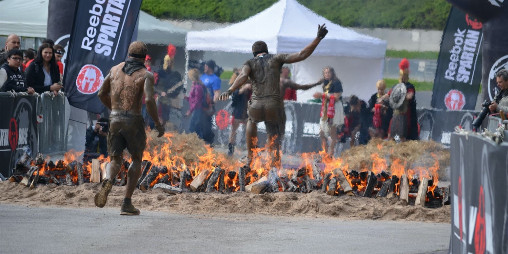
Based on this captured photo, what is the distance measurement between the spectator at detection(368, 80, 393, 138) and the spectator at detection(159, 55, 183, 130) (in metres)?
4.62

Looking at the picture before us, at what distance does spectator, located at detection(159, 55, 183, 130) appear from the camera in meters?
23.1

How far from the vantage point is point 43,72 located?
15453 millimetres

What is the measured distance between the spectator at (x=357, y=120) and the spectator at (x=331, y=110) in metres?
0.27

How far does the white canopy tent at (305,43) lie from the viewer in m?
23.8

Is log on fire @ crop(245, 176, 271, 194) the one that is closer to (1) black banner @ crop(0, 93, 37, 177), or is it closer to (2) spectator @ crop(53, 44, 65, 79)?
(1) black banner @ crop(0, 93, 37, 177)

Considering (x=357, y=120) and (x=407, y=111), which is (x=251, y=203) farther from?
(x=357, y=120)

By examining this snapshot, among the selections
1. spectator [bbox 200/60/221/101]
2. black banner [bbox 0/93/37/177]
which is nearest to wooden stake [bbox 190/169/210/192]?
black banner [bbox 0/93/37/177]

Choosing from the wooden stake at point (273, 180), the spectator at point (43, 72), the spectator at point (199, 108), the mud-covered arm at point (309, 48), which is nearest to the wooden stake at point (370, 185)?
the wooden stake at point (273, 180)

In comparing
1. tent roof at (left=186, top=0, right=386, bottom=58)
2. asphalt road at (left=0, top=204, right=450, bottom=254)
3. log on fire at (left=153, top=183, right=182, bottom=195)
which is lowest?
asphalt road at (left=0, top=204, right=450, bottom=254)

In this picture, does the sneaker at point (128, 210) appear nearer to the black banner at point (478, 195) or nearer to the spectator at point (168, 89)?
the black banner at point (478, 195)

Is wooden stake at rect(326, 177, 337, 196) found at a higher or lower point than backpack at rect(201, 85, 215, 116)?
lower

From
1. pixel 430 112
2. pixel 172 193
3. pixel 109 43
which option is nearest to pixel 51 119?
pixel 109 43

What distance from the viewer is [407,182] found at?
40.9 ft

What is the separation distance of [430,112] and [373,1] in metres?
21.6
